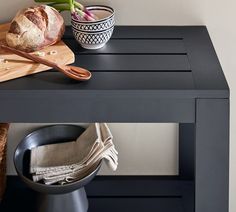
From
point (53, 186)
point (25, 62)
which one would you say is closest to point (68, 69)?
point (25, 62)

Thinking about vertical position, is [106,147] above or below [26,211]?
above

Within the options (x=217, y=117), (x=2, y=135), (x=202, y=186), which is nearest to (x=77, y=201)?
(x=2, y=135)

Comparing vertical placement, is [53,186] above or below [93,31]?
below

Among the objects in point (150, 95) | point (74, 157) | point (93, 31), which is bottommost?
point (74, 157)

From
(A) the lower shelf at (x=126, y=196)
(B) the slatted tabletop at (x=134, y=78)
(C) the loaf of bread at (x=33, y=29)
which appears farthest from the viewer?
(A) the lower shelf at (x=126, y=196)

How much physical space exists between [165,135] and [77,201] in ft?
1.07

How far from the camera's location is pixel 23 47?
1324 millimetres

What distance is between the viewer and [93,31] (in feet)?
4.36

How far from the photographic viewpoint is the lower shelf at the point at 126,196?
161 cm

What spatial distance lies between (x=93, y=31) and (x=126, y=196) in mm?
531

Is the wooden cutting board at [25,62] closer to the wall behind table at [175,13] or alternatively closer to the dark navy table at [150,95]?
the dark navy table at [150,95]

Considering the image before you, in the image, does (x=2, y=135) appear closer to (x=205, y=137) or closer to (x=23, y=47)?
(x=23, y=47)

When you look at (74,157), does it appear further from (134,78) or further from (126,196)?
(134,78)

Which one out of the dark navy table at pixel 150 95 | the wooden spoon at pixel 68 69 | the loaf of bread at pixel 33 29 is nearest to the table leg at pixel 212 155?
the dark navy table at pixel 150 95
